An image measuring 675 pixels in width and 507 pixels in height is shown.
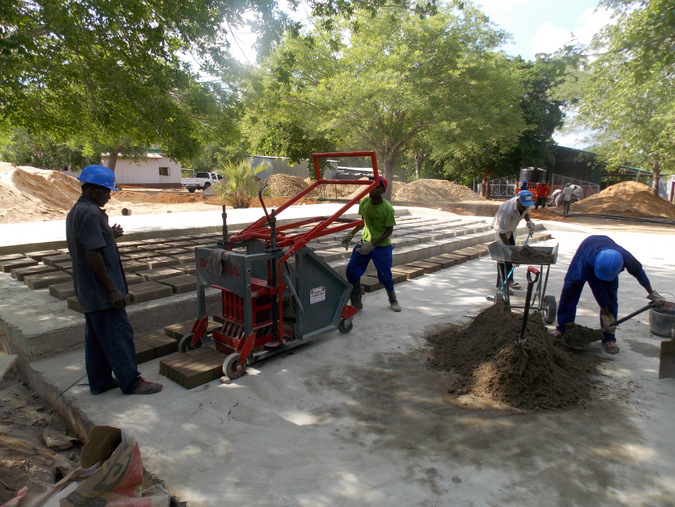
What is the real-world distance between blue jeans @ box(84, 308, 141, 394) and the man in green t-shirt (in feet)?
8.98

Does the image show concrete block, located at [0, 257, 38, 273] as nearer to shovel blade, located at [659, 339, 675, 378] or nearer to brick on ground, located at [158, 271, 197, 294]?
brick on ground, located at [158, 271, 197, 294]

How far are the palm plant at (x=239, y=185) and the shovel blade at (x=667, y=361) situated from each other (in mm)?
15591

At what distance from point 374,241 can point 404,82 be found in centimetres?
1335

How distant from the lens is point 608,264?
404 cm

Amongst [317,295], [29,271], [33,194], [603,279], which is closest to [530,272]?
[603,279]

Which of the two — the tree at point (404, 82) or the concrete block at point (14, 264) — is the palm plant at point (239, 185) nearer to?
the tree at point (404, 82)

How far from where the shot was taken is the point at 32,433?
3064 millimetres

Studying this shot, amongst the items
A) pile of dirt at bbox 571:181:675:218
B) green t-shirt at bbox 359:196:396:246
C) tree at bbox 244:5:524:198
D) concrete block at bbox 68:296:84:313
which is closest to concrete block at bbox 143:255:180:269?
concrete block at bbox 68:296:84:313

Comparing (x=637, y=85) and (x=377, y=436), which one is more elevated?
(x=637, y=85)

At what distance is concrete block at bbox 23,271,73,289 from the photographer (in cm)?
535

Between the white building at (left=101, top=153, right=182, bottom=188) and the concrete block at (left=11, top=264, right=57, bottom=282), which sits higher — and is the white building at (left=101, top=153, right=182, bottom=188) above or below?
above

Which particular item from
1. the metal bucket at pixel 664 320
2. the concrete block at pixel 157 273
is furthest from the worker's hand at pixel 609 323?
the concrete block at pixel 157 273

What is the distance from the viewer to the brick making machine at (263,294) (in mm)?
3686

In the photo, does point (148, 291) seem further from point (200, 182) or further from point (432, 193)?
point (200, 182)
